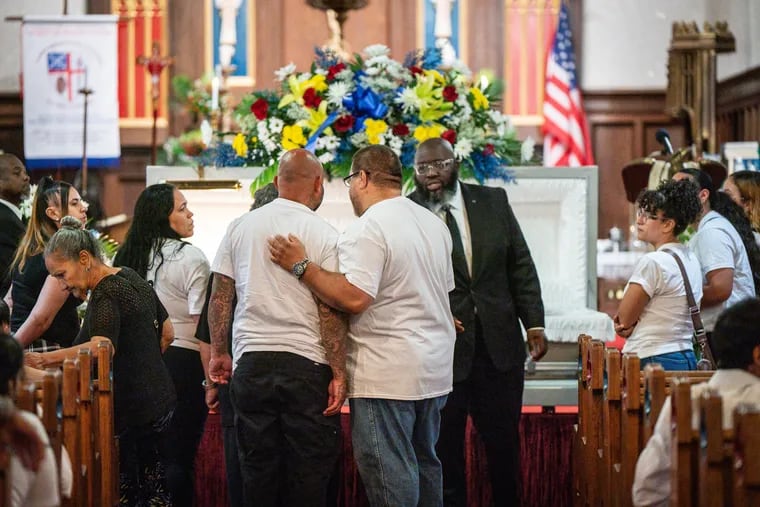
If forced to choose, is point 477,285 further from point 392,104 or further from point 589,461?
point 392,104

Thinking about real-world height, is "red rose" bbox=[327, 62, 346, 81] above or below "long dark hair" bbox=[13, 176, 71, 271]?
above

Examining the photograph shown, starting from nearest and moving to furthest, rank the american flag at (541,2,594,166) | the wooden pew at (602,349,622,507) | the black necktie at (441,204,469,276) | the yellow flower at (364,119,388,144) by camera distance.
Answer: the wooden pew at (602,349,622,507), the black necktie at (441,204,469,276), the yellow flower at (364,119,388,144), the american flag at (541,2,594,166)

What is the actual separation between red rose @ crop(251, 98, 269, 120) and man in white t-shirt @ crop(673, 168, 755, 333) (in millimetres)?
1763

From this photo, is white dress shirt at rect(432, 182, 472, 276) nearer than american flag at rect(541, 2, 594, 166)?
Yes

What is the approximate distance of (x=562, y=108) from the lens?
980 cm

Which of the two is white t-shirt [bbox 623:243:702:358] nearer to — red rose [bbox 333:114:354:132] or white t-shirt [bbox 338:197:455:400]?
white t-shirt [bbox 338:197:455:400]

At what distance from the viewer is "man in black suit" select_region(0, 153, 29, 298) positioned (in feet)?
15.7

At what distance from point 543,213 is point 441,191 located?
42.5 inches

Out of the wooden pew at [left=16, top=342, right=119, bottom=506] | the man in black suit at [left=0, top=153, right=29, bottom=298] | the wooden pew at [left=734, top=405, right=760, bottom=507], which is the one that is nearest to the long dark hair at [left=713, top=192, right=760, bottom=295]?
the wooden pew at [left=734, top=405, right=760, bottom=507]

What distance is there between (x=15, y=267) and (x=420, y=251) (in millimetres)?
1655

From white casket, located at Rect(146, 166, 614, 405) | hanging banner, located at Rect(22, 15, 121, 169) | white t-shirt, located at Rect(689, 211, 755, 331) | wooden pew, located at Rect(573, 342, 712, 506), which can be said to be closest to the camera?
wooden pew, located at Rect(573, 342, 712, 506)

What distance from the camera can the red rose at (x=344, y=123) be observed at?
15.7ft

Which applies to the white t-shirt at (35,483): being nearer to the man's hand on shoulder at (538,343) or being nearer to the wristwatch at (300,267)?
the wristwatch at (300,267)

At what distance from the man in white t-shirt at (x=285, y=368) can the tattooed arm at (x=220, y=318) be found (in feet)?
0.28
